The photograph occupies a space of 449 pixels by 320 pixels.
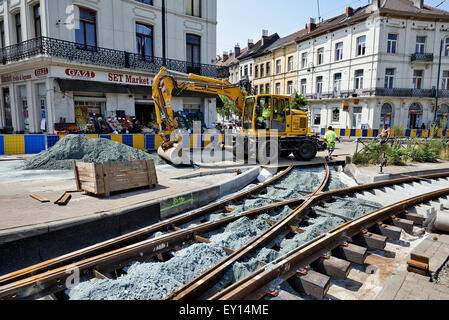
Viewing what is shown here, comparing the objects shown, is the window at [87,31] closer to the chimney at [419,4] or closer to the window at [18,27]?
the window at [18,27]

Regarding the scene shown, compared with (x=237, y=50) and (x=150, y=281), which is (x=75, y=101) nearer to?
(x=150, y=281)

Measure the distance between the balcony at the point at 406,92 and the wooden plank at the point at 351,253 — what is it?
32154 millimetres

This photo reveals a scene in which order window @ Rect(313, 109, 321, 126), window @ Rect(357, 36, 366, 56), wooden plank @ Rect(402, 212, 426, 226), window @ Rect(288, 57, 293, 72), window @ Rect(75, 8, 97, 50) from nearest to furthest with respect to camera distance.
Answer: wooden plank @ Rect(402, 212, 426, 226)
window @ Rect(75, 8, 97, 50)
window @ Rect(357, 36, 366, 56)
window @ Rect(313, 109, 321, 126)
window @ Rect(288, 57, 293, 72)

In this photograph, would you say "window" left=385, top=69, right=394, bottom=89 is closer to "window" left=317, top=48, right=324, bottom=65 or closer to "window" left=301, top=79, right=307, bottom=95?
"window" left=317, top=48, right=324, bottom=65

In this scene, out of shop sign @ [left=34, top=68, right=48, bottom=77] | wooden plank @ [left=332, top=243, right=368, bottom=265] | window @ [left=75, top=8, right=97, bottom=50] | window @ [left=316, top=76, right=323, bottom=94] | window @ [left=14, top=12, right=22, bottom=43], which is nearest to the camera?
wooden plank @ [left=332, top=243, right=368, bottom=265]

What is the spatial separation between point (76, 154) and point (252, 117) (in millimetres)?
7478

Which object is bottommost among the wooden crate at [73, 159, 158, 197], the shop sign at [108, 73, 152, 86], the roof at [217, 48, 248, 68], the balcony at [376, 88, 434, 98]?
the wooden crate at [73, 159, 158, 197]

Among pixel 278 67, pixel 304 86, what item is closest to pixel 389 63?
pixel 304 86

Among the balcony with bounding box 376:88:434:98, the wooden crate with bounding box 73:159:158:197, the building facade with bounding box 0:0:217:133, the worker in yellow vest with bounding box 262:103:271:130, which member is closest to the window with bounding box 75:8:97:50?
the building facade with bounding box 0:0:217:133

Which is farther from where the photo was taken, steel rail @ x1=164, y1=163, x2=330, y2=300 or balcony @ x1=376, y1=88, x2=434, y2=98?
balcony @ x1=376, y1=88, x2=434, y2=98

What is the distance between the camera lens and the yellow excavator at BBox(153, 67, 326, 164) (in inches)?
464

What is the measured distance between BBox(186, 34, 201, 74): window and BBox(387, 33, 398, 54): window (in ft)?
73.4

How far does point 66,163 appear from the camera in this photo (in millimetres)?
10469

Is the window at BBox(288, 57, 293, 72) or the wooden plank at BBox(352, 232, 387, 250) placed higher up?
the window at BBox(288, 57, 293, 72)
